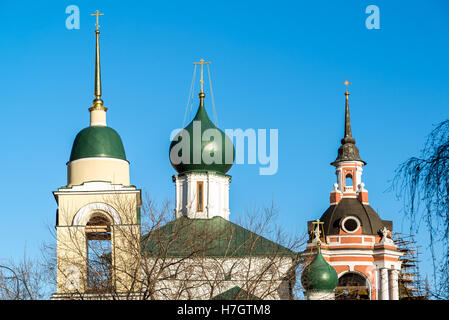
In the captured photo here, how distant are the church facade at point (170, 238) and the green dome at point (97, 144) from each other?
32 millimetres

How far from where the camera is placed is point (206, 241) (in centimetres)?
3334

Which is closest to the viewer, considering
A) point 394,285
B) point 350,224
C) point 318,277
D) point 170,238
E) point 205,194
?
point 170,238

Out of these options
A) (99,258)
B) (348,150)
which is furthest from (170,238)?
(348,150)

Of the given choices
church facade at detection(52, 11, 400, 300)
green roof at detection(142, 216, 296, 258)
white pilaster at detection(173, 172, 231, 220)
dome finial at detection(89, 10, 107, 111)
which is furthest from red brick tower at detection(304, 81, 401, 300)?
dome finial at detection(89, 10, 107, 111)

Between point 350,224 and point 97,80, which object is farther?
point 350,224

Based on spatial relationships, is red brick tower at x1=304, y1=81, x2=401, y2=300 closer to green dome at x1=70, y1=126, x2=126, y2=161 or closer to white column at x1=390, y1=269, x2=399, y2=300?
white column at x1=390, y1=269, x2=399, y2=300

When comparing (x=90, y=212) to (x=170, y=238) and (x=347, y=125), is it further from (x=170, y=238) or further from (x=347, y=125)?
(x=347, y=125)

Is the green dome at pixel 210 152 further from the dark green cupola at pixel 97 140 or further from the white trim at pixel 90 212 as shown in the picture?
the white trim at pixel 90 212

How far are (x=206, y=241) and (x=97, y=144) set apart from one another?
4.61 meters

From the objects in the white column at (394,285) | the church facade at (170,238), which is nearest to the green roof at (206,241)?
the church facade at (170,238)

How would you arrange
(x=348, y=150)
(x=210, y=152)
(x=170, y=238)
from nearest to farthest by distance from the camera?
1. (x=170, y=238)
2. (x=210, y=152)
3. (x=348, y=150)

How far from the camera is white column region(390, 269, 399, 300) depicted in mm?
51156
